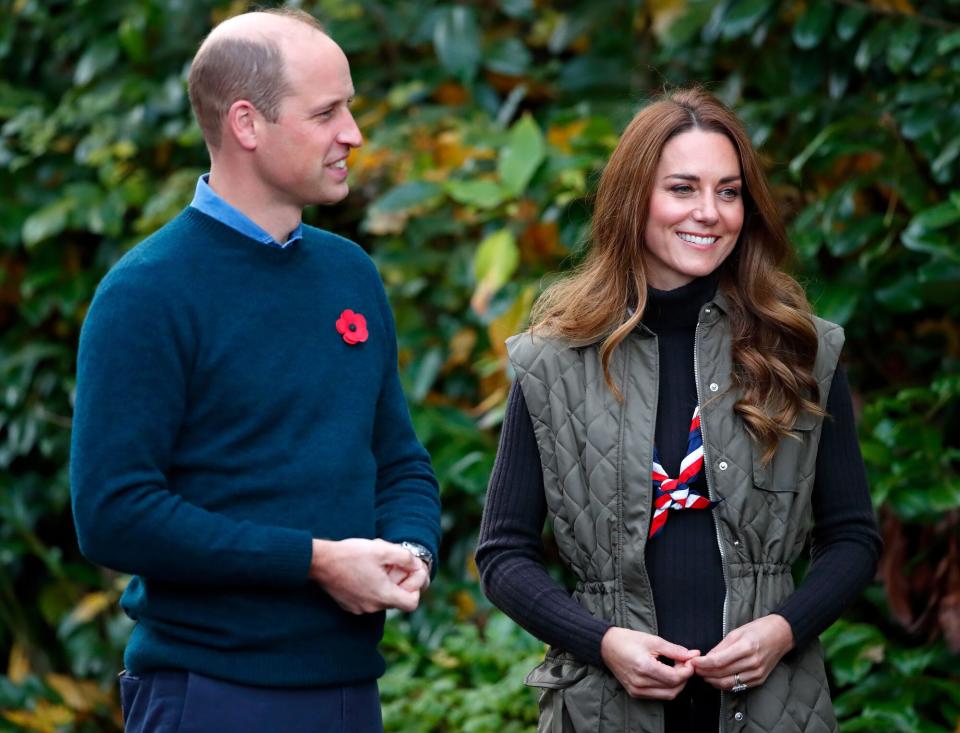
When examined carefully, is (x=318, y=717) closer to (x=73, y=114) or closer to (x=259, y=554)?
(x=259, y=554)

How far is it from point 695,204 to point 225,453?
0.96m

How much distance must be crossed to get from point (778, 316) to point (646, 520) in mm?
457


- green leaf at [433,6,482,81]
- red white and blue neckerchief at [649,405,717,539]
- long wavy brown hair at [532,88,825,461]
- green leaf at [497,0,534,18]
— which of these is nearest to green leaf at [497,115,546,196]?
green leaf at [433,6,482,81]

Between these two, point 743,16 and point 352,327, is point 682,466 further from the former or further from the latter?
point 743,16

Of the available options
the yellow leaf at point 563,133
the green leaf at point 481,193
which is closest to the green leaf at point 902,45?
the yellow leaf at point 563,133

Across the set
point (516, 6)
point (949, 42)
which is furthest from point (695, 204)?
point (516, 6)

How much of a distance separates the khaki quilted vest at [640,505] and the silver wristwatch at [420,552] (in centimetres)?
26

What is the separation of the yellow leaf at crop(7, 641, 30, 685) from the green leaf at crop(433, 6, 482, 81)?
2.91 metres

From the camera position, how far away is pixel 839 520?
264cm

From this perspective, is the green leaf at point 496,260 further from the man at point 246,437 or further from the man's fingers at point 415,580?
the man's fingers at point 415,580

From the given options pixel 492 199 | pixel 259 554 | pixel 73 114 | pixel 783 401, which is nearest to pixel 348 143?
pixel 259 554

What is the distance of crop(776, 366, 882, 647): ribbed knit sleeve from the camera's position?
2584 mm

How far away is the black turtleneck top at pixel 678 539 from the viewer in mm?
2525

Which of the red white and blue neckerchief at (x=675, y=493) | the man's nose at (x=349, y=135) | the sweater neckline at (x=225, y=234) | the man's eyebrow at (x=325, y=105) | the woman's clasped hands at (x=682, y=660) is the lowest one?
the woman's clasped hands at (x=682, y=660)
